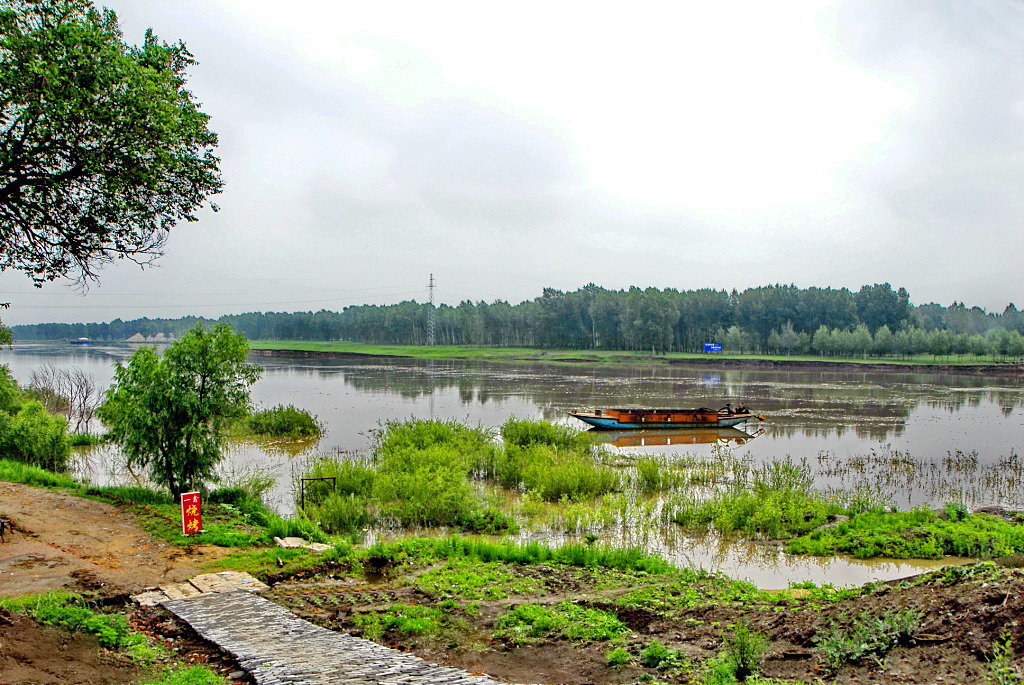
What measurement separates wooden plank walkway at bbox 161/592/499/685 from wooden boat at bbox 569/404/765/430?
22.9m

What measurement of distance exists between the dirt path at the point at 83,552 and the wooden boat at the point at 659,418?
20.6 m

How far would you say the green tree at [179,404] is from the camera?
1405cm

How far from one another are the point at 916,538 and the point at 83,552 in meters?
14.5

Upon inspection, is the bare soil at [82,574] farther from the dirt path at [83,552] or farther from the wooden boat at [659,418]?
the wooden boat at [659,418]

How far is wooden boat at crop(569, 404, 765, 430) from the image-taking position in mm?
29594

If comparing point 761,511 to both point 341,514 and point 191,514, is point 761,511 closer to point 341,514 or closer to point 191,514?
point 341,514

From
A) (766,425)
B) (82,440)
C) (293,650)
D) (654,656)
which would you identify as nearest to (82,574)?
(293,650)

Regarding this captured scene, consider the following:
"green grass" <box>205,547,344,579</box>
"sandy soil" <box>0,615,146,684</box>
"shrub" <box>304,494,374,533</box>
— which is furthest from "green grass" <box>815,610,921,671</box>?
"shrub" <box>304,494,374,533</box>

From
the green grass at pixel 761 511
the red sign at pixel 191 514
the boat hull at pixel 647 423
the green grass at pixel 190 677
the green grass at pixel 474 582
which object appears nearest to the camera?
the green grass at pixel 190 677

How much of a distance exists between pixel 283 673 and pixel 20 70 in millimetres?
8954

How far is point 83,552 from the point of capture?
10.0m

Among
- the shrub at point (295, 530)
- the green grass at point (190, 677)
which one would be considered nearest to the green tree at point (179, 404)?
the shrub at point (295, 530)

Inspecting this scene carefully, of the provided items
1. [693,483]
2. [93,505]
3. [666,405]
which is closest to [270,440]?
[93,505]

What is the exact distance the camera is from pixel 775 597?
28.0 ft
